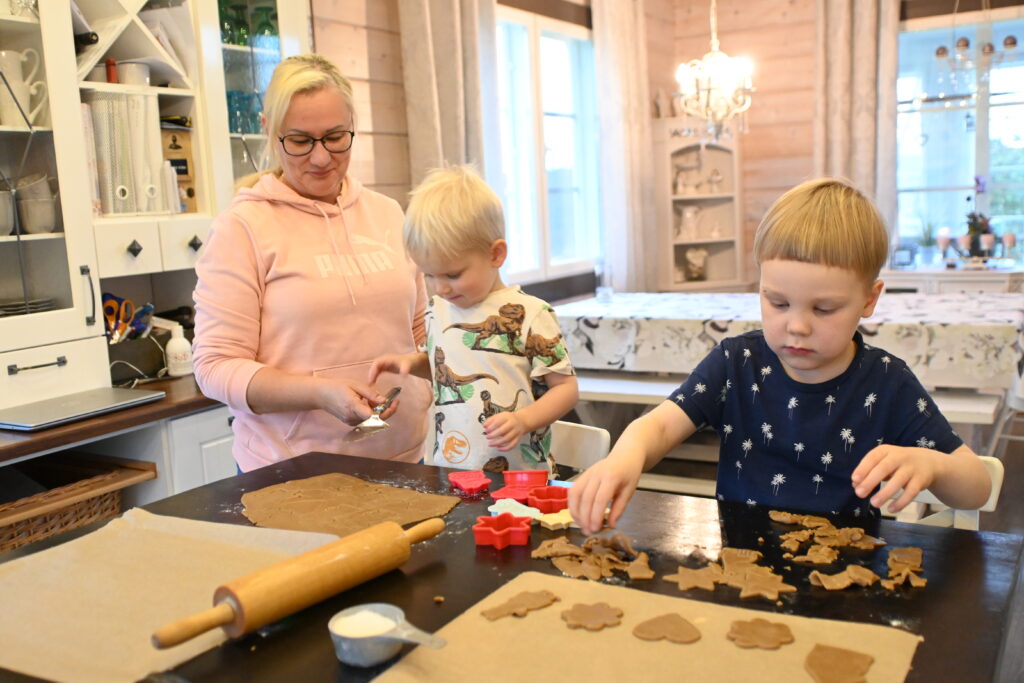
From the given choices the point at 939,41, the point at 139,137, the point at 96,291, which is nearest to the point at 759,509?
the point at 96,291

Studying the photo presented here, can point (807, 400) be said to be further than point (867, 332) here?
No

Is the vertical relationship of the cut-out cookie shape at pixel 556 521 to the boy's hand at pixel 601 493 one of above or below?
below

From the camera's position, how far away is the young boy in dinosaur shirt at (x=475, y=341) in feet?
5.21

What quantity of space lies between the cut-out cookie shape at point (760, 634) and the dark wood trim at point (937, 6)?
551 centimetres

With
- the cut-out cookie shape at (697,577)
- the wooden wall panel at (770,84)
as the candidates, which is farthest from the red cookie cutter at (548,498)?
the wooden wall panel at (770,84)

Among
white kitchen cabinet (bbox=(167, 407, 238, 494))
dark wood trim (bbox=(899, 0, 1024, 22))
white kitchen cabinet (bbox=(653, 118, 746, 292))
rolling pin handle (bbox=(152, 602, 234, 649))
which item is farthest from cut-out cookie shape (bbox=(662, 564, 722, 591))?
dark wood trim (bbox=(899, 0, 1024, 22))

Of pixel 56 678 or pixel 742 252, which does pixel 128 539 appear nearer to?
pixel 56 678

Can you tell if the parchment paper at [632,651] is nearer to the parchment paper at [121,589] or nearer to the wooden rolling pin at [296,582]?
the wooden rolling pin at [296,582]

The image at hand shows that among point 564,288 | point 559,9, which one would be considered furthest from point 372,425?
point 559,9

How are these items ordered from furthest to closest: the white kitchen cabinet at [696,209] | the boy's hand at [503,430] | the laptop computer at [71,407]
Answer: the white kitchen cabinet at [696,209] < the laptop computer at [71,407] < the boy's hand at [503,430]

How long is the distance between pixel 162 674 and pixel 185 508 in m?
0.49

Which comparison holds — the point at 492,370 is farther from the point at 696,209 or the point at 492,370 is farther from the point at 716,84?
the point at 696,209

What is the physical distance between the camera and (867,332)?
10.2 ft

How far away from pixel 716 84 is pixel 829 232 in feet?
11.0
